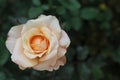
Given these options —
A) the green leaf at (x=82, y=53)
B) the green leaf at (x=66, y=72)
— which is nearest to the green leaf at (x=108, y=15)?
the green leaf at (x=82, y=53)

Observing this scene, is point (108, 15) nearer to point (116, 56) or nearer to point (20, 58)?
point (116, 56)

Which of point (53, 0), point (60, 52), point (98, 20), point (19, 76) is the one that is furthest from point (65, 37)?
point (98, 20)

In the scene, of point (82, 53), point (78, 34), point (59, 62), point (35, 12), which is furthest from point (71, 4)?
point (78, 34)

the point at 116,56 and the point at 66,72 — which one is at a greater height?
the point at 66,72

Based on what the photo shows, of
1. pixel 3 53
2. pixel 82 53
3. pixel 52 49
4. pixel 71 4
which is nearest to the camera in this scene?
pixel 52 49

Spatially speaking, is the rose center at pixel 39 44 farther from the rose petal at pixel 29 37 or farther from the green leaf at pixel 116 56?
the green leaf at pixel 116 56

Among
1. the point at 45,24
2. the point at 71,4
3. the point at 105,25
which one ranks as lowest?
the point at 105,25

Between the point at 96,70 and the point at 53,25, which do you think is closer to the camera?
the point at 53,25
